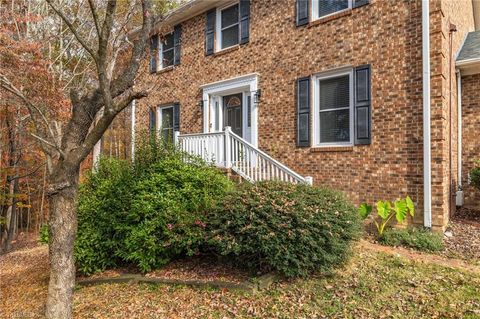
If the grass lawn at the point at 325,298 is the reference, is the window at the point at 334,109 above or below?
above

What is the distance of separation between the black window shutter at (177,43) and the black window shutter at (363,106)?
658cm

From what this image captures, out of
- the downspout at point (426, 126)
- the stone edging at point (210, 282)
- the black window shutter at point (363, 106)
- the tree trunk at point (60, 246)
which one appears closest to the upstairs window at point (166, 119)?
the black window shutter at point (363, 106)

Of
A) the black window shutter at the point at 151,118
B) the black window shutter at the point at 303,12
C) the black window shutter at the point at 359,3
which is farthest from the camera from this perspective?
the black window shutter at the point at 151,118

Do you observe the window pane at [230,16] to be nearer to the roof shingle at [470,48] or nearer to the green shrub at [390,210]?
the roof shingle at [470,48]

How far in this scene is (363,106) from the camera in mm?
7051

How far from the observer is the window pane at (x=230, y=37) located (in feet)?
32.7

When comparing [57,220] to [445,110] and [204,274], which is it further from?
[445,110]

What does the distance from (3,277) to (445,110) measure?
10.1m

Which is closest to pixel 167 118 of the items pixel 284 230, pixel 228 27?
pixel 228 27

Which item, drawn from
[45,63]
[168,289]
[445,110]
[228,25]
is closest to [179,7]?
[228,25]

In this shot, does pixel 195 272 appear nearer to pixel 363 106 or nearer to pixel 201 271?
pixel 201 271

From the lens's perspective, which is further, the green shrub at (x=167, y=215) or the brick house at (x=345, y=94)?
the brick house at (x=345, y=94)

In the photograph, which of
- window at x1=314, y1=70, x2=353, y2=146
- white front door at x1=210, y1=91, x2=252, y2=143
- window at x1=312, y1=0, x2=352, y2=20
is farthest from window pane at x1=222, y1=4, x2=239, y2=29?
window at x1=314, y1=70, x2=353, y2=146

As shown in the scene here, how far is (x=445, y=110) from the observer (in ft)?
21.5
